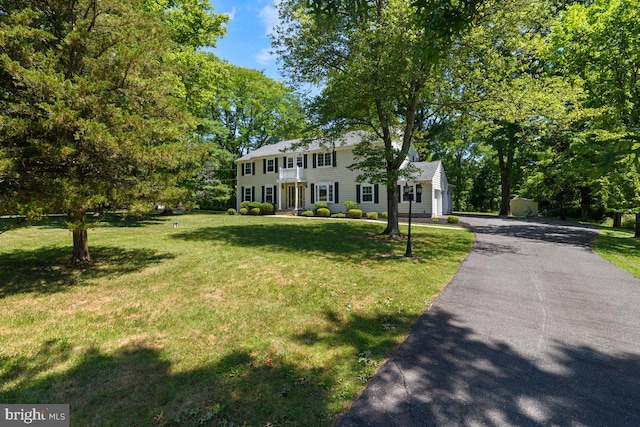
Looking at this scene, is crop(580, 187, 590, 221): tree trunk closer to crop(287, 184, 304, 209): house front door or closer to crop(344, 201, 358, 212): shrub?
crop(344, 201, 358, 212): shrub

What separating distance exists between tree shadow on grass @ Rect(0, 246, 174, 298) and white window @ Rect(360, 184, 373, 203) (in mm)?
17161

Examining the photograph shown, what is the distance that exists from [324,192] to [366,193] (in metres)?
3.88

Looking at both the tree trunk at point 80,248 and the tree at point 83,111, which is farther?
the tree trunk at point 80,248

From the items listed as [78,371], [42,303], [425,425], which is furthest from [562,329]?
[42,303]

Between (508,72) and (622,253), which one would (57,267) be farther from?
(622,253)

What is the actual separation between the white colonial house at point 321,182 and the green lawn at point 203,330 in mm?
14940

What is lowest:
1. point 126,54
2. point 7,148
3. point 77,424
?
point 77,424

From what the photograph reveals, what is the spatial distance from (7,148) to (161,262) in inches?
149

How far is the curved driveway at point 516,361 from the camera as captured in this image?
2.68 meters

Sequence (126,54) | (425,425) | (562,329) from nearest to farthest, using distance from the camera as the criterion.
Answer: (425,425)
(562,329)
(126,54)

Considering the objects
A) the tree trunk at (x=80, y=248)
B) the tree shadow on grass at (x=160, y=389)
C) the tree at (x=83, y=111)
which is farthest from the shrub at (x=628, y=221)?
the tree trunk at (x=80, y=248)

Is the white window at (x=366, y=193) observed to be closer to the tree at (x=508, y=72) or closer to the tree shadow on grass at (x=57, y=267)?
the tree at (x=508, y=72)

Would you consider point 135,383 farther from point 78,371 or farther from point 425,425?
point 425,425

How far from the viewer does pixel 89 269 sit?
709cm
